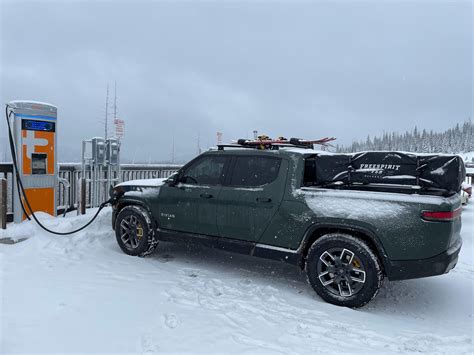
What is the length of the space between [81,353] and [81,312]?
793 millimetres

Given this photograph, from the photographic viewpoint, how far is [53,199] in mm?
7445

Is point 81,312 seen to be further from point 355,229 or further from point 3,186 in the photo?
point 3,186

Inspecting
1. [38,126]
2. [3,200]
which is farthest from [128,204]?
[38,126]

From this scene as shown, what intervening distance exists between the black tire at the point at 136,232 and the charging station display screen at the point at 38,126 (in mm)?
2677

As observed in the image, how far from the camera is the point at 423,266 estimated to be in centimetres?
393

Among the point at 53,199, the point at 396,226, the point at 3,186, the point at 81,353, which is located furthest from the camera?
the point at 53,199

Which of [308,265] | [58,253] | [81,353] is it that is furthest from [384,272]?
[58,253]

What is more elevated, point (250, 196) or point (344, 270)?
point (250, 196)

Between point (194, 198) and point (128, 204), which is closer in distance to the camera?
point (194, 198)

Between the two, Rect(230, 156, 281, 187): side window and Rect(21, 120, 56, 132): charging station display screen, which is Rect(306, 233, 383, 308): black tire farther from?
Rect(21, 120, 56, 132): charging station display screen

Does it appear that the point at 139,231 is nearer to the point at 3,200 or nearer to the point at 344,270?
the point at 3,200

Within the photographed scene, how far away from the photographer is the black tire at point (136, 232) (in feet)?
19.1

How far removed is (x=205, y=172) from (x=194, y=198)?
43 centimetres

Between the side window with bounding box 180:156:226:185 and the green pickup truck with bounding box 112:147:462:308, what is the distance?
16 millimetres
